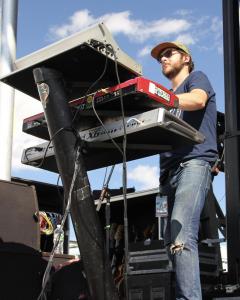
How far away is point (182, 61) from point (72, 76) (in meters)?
0.90

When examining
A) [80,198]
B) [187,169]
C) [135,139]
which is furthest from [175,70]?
[80,198]

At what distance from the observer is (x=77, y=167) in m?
2.26

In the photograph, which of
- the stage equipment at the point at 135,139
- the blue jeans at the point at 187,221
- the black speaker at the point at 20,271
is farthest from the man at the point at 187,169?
the black speaker at the point at 20,271

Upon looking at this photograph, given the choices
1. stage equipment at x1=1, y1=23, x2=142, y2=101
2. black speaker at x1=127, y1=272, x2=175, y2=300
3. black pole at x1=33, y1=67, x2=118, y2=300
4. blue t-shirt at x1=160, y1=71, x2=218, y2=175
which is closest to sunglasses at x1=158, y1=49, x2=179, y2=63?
blue t-shirt at x1=160, y1=71, x2=218, y2=175

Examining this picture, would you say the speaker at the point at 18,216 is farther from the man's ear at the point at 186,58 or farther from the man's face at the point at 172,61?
the man's ear at the point at 186,58

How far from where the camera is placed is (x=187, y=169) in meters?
2.73

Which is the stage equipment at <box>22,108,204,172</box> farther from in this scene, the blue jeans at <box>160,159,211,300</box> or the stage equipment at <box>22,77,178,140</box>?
the blue jeans at <box>160,159,211,300</box>

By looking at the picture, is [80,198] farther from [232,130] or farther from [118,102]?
[232,130]

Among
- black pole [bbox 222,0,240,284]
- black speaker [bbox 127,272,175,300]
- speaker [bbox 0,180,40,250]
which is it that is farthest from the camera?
speaker [bbox 0,180,40,250]

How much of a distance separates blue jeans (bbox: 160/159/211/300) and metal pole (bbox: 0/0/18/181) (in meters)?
2.68

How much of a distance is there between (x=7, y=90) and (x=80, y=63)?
334 centimetres

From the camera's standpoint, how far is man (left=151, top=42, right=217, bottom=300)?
2.54 m

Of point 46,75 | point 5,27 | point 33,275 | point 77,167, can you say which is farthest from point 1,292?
point 5,27

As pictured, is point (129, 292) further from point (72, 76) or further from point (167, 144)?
point (72, 76)
